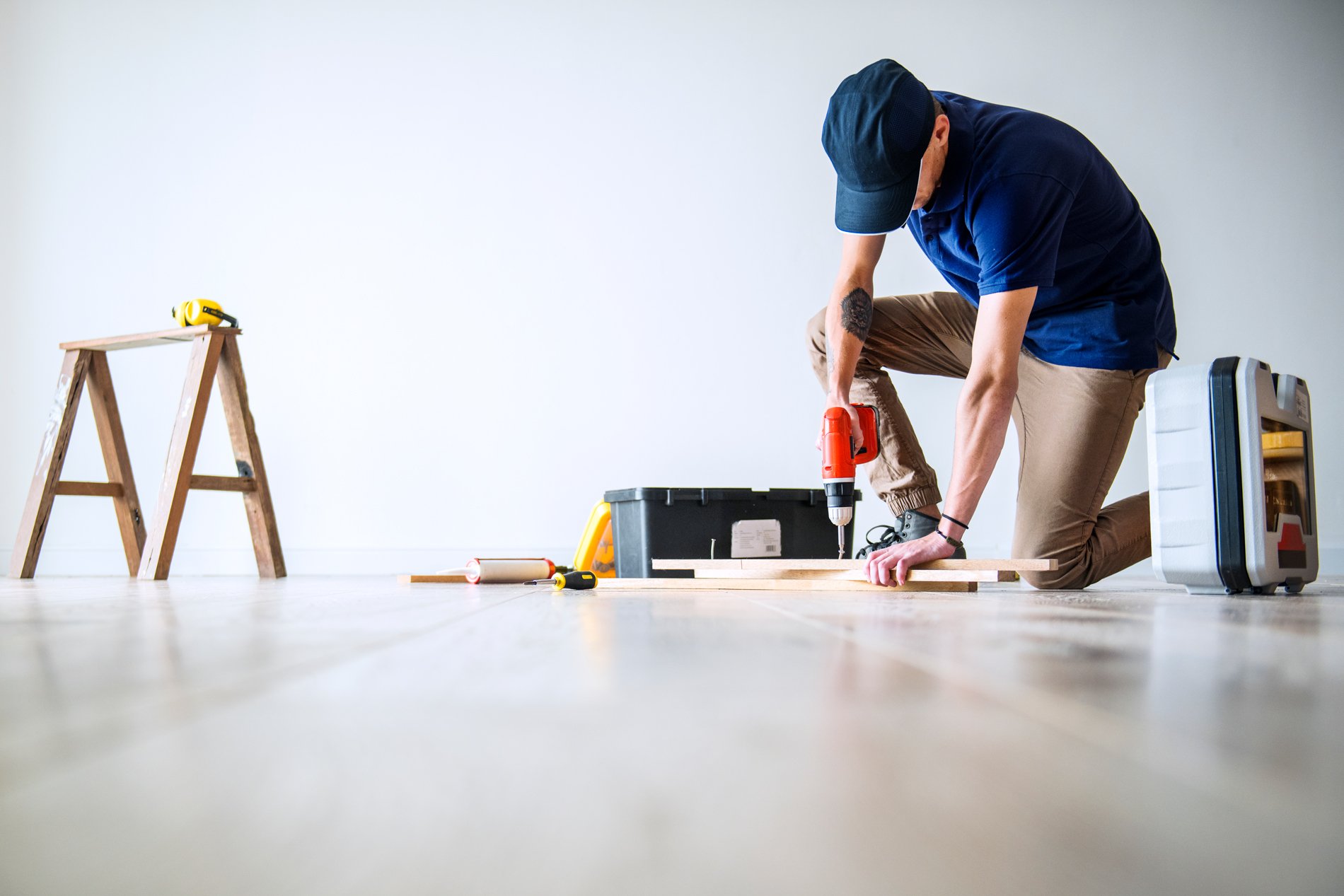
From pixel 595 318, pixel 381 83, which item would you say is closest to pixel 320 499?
pixel 595 318

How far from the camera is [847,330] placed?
81.4 inches

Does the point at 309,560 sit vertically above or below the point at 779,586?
below

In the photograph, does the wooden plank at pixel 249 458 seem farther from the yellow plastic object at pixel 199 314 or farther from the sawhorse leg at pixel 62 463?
the sawhorse leg at pixel 62 463

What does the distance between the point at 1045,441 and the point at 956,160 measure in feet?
2.53

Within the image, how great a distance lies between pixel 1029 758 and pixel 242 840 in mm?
201

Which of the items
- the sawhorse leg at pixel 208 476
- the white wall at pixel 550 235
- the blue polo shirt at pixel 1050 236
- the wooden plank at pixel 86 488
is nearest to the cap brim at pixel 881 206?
the blue polo shirt at pixel 1050 236

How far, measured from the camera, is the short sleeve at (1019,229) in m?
1.58

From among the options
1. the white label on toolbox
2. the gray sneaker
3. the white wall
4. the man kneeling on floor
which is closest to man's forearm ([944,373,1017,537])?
the man kneeling on floor

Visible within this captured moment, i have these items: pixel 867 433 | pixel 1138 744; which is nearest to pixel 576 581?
pixel 867 433

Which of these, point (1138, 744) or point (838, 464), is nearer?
point (1138, 744)

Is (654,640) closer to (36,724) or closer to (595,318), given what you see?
(36,724)

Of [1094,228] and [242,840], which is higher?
[1094,228]

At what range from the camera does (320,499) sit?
150 inches

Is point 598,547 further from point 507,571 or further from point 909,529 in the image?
point 909,529
